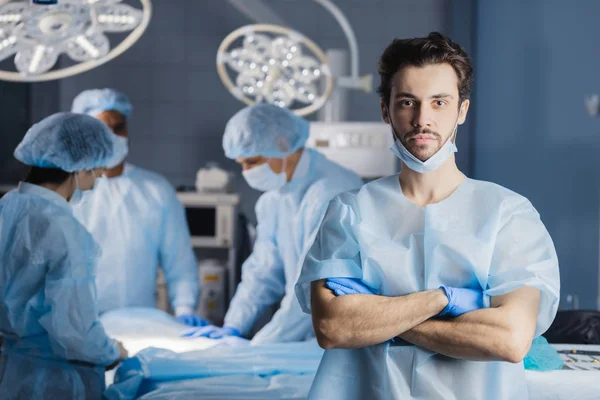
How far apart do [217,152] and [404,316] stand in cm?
391

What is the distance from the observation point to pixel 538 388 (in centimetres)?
176

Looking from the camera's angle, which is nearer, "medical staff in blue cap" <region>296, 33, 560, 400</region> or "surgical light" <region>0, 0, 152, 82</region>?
"medical staff in blue cap" <region>296, 33, 560, 400</region>

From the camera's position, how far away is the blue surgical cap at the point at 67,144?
213cm

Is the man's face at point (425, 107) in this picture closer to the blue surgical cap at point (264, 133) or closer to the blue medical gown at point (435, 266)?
the blue medical gown at point (435, 266)

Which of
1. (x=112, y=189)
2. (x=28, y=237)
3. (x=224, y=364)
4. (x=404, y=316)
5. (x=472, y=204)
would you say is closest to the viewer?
(x=404, y=316)

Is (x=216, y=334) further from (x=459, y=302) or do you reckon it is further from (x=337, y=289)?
(x=459, y=302)

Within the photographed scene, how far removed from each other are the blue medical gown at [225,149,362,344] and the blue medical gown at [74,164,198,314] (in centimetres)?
38

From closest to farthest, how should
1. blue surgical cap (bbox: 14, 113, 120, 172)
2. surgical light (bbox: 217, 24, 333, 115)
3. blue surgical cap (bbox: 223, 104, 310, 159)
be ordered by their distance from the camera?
blue surgical cap (bbox: 14, 113, 120, 172)
blue surgical cap (bbox: 223, 104, 310, 159)
surgical light (bbox: 217, 24, 333, 115)

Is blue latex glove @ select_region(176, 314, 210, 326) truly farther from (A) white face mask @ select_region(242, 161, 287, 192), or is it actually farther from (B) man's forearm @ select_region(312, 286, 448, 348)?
(B) man's forearm @ select_region(312, 286, 448, 348)

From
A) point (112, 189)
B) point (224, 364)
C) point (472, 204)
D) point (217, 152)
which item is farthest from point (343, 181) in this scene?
point (217, 152)

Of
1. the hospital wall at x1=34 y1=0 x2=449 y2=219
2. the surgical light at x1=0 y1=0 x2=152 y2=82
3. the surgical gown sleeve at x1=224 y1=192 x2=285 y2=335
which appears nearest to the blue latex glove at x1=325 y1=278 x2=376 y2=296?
the surgical light at x1=0 y1=0 x2=152 y2=82

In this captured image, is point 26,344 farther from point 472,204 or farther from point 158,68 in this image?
point 158,68

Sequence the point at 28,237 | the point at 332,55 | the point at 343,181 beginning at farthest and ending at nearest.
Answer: the point at 332,55 < the point at 343,181 < the point at 28,237

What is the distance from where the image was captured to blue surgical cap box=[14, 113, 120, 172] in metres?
2.13
